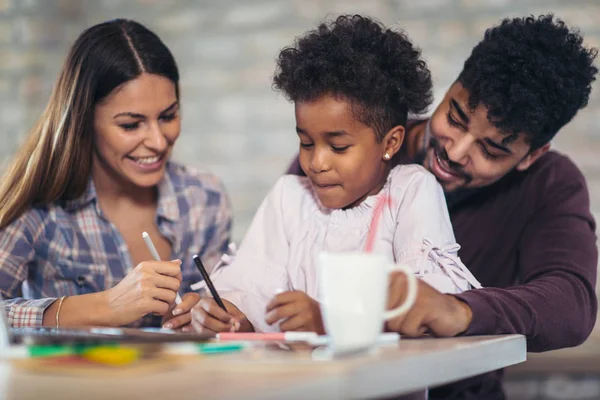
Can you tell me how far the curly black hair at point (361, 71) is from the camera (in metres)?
1.36

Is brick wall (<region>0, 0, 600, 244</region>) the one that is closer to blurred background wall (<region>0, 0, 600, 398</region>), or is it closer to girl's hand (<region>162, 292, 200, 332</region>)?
blurred background wall (<region>0, 0, 600, 398</region>)

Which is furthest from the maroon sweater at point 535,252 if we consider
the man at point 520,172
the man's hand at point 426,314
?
the man's hand at point 426,314

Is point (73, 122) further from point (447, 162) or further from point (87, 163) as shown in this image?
point (447, 162)

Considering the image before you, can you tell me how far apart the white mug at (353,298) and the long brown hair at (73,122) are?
1.04 meters

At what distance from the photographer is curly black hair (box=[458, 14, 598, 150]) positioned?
4.66 ft

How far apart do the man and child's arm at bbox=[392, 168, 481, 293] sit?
0.11 m

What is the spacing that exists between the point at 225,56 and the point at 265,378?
225 cm

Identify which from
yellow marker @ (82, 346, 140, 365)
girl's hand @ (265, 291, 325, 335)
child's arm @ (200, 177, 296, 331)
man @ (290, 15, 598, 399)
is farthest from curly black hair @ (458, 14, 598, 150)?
yellow marker @ (82, 346, 140, 365)

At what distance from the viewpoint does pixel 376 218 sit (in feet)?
4.67

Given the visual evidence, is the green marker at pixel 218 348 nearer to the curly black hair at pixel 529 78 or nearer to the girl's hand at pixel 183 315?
the girl's hand at pixel 183 315

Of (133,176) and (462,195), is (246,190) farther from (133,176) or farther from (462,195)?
(462,195)

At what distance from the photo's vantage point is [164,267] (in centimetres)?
126

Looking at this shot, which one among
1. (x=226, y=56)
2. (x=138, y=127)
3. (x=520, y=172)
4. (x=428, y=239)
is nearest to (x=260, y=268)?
(x=428, y=239)

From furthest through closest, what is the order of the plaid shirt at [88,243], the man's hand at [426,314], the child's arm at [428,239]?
1. the plaid shirt at [88,243]
2. the child's arm at [428,239]
3. the man's hand at [426,314]
